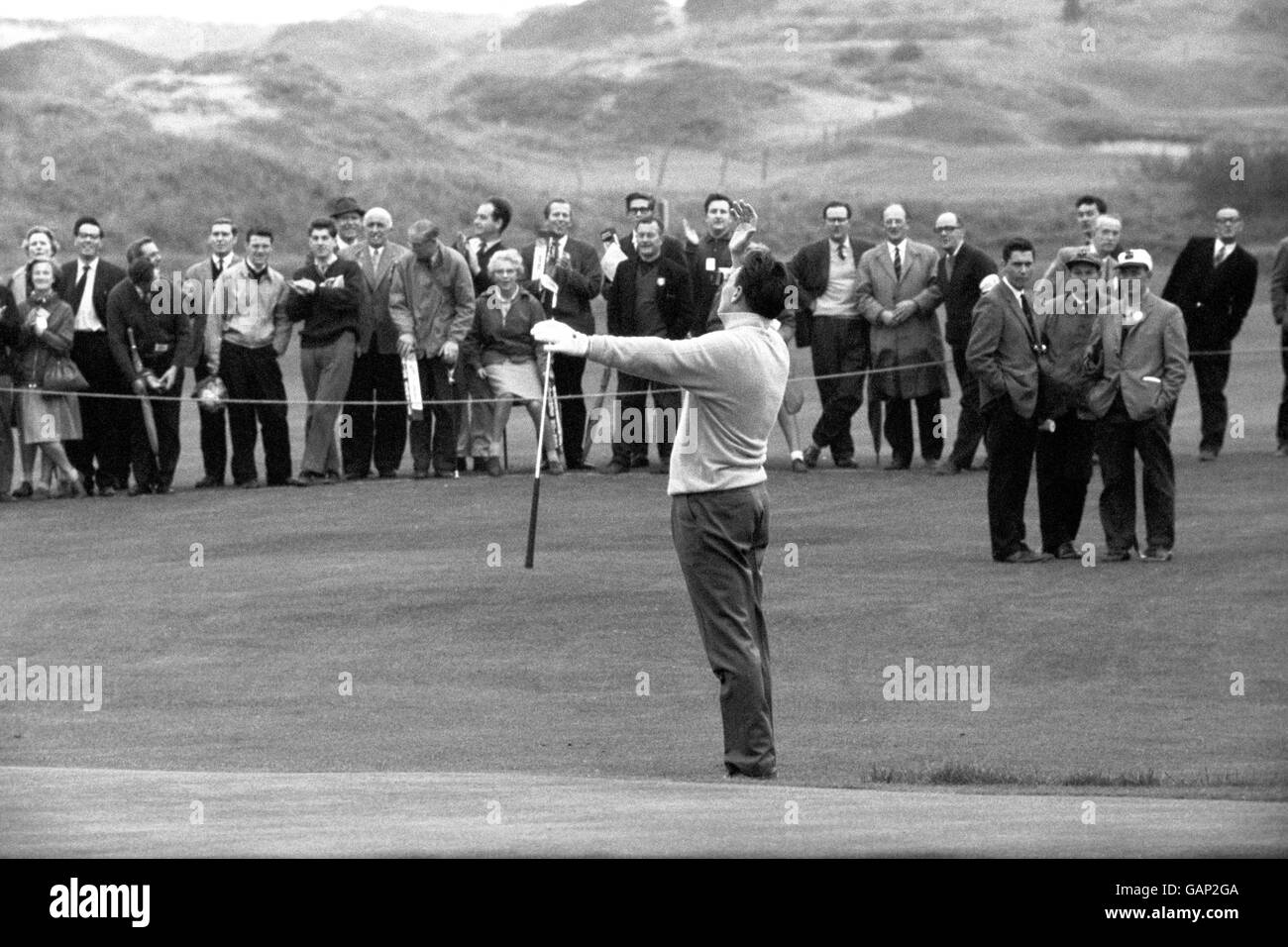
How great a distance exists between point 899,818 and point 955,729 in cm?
436

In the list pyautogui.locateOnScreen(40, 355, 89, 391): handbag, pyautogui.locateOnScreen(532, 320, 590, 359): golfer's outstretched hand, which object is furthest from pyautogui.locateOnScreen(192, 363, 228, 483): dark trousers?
pyautogui.locateOnScreen(532, 320, 590, 359): golfer's outstretched hand

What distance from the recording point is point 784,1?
163000 mm

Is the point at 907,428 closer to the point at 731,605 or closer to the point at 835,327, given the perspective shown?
Answer: the point at 835,327

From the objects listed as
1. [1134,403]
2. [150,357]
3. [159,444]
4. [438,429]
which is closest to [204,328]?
[150,357]

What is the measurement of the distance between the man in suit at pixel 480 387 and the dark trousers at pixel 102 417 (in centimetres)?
317

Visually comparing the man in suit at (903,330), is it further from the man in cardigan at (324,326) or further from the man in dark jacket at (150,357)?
the man in dark jacket at (150,357)

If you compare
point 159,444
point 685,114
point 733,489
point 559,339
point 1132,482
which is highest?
point 685,114

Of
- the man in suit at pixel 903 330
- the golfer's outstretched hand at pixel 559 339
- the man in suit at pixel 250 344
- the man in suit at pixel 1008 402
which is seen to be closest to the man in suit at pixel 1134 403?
the man in suit at pixel 1008 402

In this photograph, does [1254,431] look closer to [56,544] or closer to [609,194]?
[56,544]

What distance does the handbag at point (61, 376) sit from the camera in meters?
23.0

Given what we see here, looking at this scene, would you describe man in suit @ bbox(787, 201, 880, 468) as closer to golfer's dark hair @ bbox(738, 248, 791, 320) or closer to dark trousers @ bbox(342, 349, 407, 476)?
dark trousers @ bbox(342, 349, 407, 476)

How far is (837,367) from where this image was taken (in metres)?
23.9

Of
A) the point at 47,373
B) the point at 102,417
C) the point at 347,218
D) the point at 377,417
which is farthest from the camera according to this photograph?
the point at 347,218

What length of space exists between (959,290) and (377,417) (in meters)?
5.74
